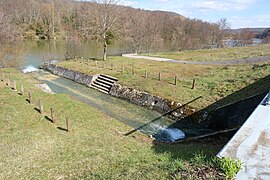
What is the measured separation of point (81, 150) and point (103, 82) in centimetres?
1403

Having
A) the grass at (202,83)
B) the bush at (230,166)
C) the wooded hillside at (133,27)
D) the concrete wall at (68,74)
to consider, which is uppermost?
the wooded hillside at (133,27)

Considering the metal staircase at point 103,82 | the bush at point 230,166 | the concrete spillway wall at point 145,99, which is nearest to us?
the bush at point 230,166

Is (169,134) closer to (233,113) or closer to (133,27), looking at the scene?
(233,113)

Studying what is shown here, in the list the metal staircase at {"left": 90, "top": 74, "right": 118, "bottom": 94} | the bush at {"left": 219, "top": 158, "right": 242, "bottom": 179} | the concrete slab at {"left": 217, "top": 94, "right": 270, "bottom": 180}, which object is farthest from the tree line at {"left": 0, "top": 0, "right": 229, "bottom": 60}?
the bush at {"left": 219, "top": 158, "right": 242, "bottom": 179}

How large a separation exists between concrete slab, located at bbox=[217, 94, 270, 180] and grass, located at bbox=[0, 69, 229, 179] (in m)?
0.57

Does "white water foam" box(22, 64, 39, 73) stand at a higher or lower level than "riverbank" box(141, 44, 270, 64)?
lower

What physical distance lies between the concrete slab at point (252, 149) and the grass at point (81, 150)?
1.88 feet

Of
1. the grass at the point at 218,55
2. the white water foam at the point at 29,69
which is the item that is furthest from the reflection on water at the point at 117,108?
the grass at the point at 218,55

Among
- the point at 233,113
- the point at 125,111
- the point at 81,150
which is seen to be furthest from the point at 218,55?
the point at 81,150

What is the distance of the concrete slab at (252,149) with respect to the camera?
16.4 feet

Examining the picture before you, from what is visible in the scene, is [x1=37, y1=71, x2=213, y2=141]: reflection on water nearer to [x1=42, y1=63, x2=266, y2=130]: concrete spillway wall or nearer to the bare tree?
[x1=42, y1=63, x2=266, y2=130]: concrete spillway wall

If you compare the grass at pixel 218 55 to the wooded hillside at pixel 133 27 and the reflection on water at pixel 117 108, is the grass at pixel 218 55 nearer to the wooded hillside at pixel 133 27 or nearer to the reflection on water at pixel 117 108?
the wooded hillside at pixel 133 27

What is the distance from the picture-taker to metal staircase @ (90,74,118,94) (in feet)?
72.0

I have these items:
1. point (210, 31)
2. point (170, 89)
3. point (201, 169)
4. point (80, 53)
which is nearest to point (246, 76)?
point (170, 89)
